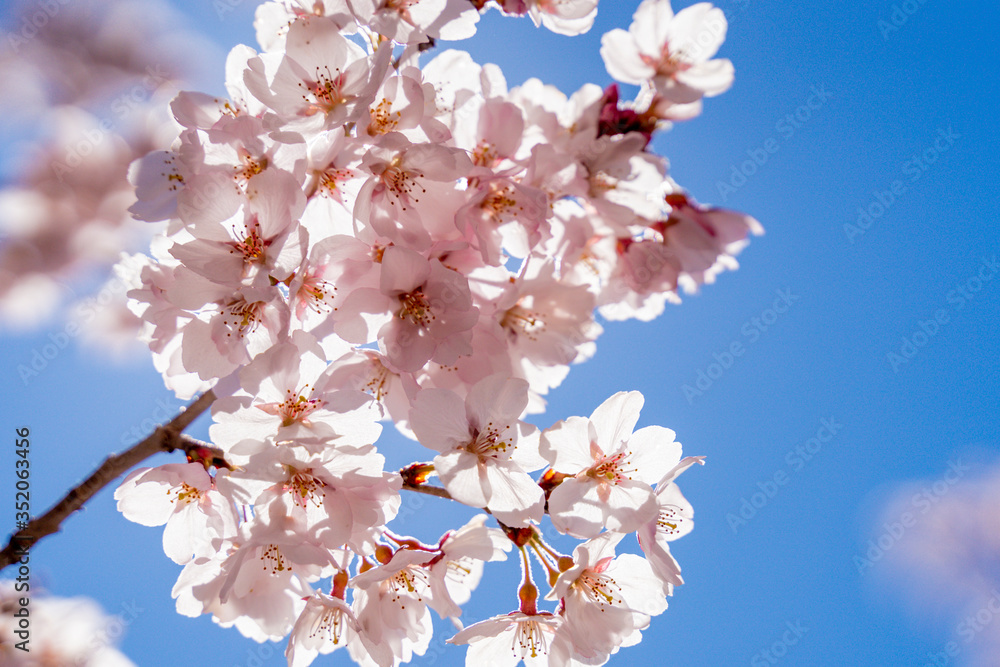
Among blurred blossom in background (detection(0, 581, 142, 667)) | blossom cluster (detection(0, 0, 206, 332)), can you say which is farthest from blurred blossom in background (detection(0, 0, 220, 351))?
blurred blossom in background (detection(0, 581, 142, 667))

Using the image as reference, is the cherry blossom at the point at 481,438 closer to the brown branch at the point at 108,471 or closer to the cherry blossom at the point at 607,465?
the cherry blossom at the point at 607,465

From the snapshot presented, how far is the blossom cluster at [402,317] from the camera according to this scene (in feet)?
3.86

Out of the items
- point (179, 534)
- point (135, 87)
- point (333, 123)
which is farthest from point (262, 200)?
point (135, 87)

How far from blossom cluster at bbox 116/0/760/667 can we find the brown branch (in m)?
0.09

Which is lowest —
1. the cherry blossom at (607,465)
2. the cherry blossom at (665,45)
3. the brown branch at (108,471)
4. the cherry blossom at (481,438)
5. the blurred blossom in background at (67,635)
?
the blurred blossom in background at (67,635)

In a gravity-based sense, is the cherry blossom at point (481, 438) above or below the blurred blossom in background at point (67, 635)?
above

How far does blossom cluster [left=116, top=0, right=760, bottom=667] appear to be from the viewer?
1.18 metres

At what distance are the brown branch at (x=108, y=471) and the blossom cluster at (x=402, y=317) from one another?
0.09 meters

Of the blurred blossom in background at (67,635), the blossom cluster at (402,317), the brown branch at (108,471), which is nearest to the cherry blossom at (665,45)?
the blossom cluster at (402,317)

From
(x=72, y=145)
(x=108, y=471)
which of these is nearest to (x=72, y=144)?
(x=72, y=145)

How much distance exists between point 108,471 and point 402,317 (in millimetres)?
810

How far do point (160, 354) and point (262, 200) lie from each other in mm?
517

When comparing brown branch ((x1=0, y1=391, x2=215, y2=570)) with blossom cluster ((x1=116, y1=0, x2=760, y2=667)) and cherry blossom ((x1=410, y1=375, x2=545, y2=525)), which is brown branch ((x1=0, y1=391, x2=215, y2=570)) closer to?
blossom cluster ((x1=116, y1=0, x2=760, y2=667))

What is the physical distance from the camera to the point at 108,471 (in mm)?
1384
